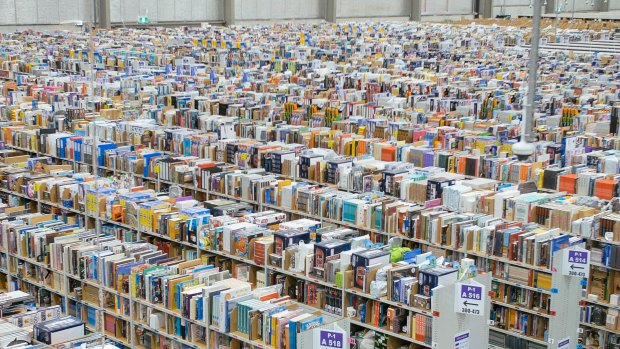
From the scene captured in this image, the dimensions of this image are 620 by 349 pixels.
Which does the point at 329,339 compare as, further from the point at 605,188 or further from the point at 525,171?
the point at 525,171

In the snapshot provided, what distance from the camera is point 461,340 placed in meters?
8.61

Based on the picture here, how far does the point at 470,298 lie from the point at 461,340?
1.55ft

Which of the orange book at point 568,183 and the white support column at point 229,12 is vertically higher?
the white support column at point 229,12

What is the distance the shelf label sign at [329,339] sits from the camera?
7.82 m

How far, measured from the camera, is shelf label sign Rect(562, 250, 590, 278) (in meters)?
9.52

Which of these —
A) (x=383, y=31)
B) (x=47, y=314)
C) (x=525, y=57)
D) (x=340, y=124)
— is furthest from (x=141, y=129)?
(x=383, y=31)

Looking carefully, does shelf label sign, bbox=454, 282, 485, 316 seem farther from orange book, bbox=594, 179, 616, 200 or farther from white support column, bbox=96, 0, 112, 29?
white support column, bbox=96, 0, 112, 29

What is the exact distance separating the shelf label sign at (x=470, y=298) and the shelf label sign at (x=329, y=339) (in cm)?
128

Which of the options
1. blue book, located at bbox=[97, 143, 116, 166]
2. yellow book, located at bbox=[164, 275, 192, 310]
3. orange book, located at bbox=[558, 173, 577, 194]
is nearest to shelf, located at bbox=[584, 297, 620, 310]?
orange book, located at bbox=[558, 173, 577, 194]

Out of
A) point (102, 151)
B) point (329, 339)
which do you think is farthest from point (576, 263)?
point (102, 151)

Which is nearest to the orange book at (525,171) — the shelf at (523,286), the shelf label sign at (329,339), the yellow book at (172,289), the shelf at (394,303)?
the shelf at (523,286)

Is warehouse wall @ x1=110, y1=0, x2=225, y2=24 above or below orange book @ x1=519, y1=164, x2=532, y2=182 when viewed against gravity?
above

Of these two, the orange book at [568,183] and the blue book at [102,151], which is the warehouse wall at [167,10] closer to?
the blue book at [102,151]

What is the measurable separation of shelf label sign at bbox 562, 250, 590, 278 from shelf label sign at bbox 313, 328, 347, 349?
9.87 ft
